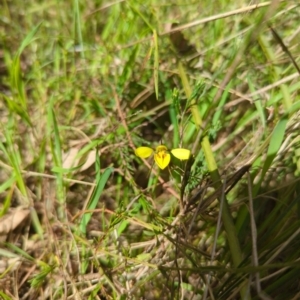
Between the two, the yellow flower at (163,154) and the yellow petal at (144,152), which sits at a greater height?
the yellow petal at (144,152)

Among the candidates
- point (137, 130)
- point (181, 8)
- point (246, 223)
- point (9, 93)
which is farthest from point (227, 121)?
point (9, 93)

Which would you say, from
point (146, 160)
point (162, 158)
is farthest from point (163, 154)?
point (146, 160)

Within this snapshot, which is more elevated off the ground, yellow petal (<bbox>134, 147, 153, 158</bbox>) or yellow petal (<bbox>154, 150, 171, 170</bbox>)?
yellow petal (<bbox>134, 147, 153, 158</bbox>)

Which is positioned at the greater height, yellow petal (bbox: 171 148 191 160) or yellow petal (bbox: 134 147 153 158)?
yellow petal (bbox: 134 147 153 158)

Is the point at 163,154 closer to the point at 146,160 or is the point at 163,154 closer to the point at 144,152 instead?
the point at 144,152

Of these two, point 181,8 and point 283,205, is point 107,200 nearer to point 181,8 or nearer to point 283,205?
point 283,205
